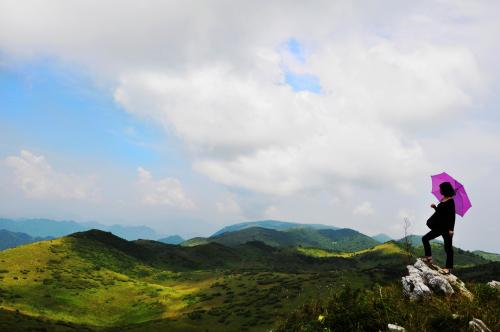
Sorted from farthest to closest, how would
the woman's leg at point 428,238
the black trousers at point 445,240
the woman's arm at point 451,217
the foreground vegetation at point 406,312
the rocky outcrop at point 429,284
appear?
the woman's leg at point 428,238, the black trousers at point 445,240, the woman's arm at point 451,217, the rocky outcrop at point 429,284, the foreground vegetation at point 406,312

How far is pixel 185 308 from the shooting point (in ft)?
347

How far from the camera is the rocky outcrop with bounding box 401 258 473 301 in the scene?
1550 centimetres

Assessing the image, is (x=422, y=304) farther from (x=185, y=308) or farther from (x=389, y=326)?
(x=185, y=308)

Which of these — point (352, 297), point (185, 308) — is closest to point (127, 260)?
point (185, 308)

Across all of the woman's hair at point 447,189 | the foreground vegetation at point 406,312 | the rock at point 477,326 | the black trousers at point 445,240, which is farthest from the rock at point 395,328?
the woman's hair at point 447,189

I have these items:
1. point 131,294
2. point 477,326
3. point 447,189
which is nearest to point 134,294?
point 131,294

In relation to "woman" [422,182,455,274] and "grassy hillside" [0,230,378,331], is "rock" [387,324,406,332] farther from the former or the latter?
"grassy hillside" [0,230,378,331]

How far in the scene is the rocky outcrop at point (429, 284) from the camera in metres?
15.5

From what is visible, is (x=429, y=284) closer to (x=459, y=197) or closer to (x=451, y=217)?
(x=451, y=217)

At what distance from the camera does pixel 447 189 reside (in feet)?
53.6

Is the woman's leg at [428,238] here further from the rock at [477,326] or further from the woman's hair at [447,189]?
the rock at [477,326]

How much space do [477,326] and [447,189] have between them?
19.6ft

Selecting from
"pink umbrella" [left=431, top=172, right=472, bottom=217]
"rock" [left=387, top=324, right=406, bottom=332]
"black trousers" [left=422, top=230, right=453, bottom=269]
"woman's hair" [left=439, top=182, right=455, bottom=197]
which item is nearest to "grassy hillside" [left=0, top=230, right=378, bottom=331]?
"black trousers" [left=422, top=230, right=453, bottom=269]

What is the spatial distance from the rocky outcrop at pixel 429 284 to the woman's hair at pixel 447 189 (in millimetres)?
3141
